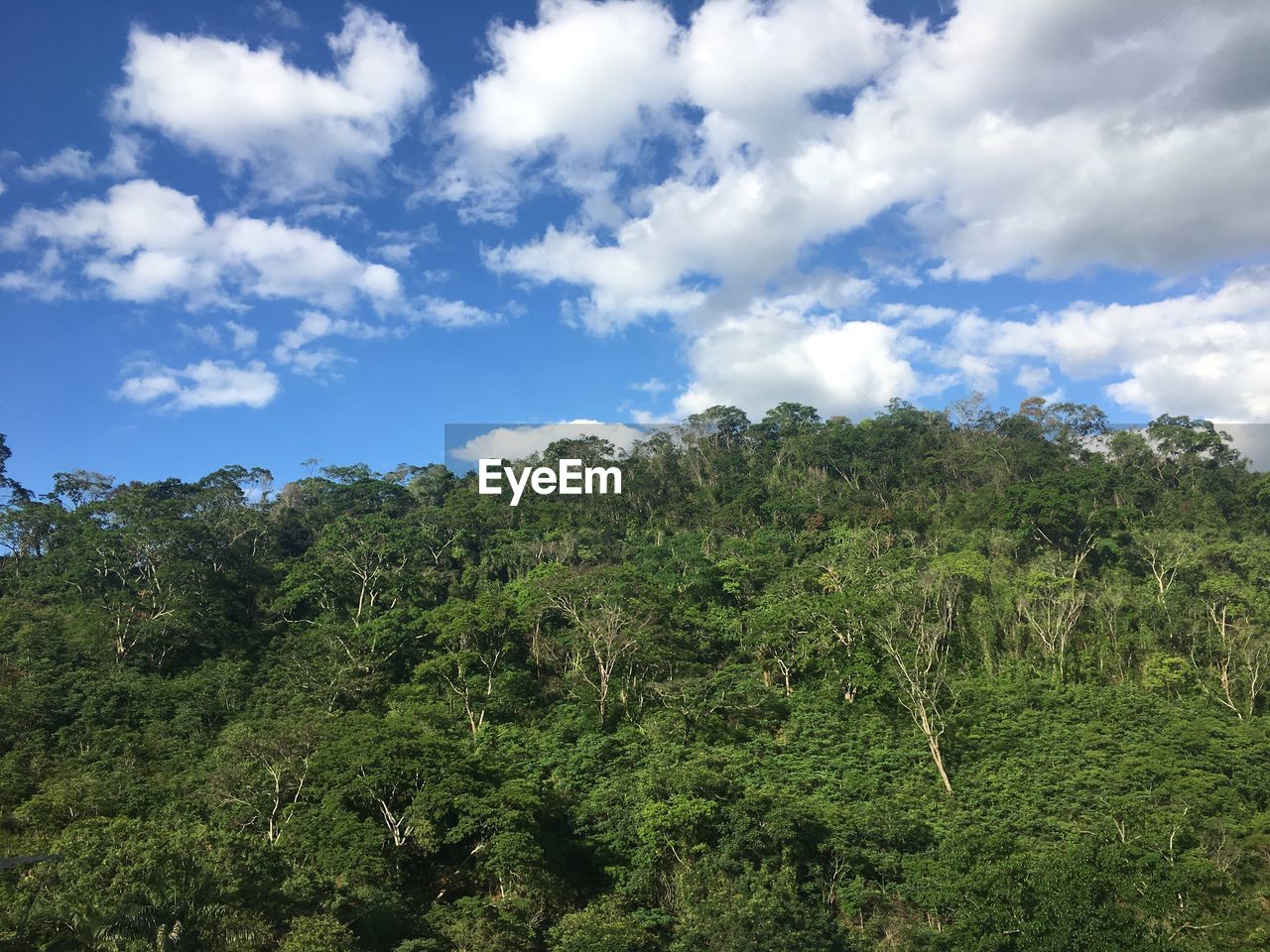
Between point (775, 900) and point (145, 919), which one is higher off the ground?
point (145, 919)

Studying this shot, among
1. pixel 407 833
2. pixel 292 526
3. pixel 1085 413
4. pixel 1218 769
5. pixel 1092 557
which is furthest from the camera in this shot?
pixel 1085 413

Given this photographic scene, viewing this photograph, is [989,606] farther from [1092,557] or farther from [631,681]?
[631,681]

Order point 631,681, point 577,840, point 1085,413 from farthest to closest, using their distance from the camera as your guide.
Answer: point 1085,413, point 631,681, point 577,840

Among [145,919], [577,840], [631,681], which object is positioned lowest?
[577,840]

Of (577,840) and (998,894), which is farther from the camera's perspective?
(577,840)

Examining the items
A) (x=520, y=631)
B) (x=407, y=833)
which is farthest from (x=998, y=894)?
(x=520, y=631)

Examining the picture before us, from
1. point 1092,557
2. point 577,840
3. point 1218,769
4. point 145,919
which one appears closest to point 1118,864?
point 1218,769
